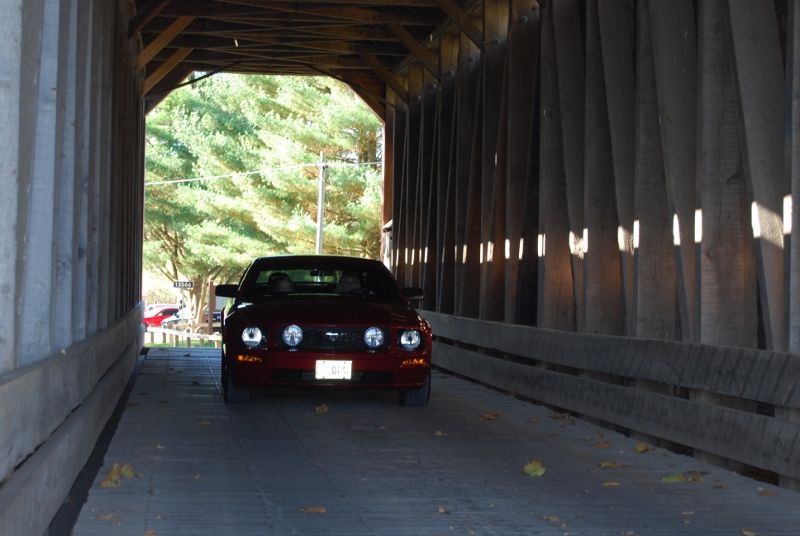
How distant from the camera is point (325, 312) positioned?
9.94 metres

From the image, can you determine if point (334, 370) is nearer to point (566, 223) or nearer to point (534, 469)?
point (534, 469)

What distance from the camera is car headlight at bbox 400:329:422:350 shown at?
32.5 feet

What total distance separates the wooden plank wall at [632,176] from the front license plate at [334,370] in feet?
6.50

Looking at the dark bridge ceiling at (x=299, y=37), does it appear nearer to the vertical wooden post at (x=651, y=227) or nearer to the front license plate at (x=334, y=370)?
the vertical wooden post at (x=651, y=227)

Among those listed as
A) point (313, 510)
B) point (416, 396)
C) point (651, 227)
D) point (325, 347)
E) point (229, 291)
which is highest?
point (651, 227)

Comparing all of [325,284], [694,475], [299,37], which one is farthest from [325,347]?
[299,37]

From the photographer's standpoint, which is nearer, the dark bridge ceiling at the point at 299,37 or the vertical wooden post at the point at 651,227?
the vertical wooden post at the point at 651,227

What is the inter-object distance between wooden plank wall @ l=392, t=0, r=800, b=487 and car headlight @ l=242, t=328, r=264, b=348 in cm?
274

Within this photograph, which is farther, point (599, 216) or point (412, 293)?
point (412, 293)

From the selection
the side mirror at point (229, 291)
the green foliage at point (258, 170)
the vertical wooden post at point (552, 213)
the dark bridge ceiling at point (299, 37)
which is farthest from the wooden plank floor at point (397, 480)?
the green foliage at point (258, 170)

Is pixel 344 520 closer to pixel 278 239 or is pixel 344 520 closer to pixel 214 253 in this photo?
pixel 278 239

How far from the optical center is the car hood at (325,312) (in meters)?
9.76

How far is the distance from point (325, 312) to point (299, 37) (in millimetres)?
12230

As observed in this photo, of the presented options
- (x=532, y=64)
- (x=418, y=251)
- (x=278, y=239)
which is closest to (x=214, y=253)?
(x=278, y=239)
